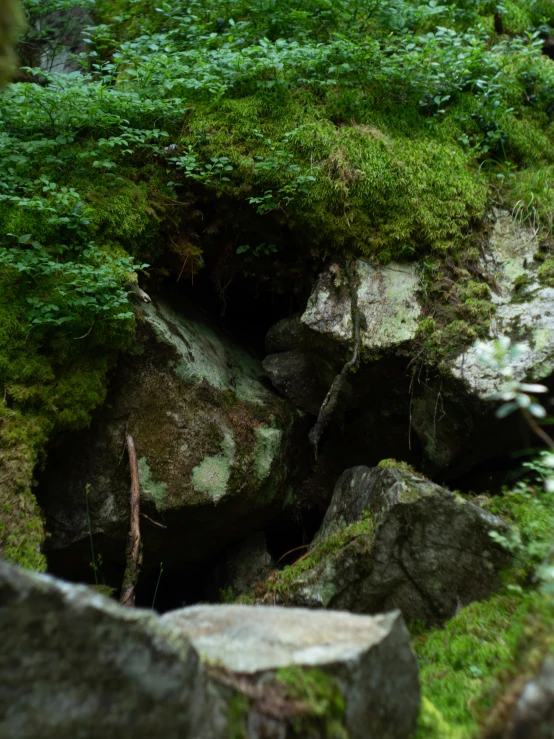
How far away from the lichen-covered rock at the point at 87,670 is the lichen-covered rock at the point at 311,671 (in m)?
0.14

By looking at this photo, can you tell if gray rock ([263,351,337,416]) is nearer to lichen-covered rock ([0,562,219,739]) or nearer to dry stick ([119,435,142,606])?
dry stick ([119,435,142,606])

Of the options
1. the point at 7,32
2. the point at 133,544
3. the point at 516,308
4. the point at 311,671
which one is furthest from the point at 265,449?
the point at 7,32

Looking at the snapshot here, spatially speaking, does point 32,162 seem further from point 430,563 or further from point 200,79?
point 430,563

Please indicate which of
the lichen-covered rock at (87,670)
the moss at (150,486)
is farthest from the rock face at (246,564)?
the lichen-covered rock at (87,670)

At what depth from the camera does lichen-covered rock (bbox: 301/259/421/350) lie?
14.6 feet

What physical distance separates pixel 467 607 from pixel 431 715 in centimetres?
127

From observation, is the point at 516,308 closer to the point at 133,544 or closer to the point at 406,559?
the point at 406,559

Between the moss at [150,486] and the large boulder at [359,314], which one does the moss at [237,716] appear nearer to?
the moss at [150,486]

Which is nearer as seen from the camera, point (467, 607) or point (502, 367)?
point (502, 367)

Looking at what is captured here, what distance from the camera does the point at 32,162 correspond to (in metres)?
4.51

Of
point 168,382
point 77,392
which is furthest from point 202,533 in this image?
point 77,392

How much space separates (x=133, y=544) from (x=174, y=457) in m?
0.78

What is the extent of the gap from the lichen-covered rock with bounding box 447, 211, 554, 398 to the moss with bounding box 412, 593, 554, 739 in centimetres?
168

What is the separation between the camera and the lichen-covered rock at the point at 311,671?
5.61 ft
